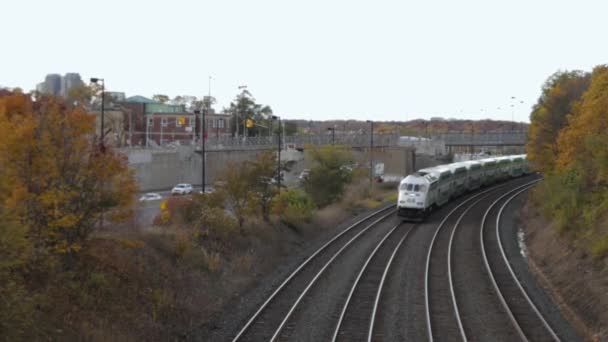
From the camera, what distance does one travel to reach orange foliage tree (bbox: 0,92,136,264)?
1605cm

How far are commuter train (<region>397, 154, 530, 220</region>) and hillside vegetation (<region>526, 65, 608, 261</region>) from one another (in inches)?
243

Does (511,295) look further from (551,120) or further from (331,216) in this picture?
(551,120)

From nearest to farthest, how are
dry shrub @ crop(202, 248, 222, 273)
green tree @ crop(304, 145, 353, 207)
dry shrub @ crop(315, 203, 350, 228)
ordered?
dry shrub @ crop(202, 248, 222, 273)
dry shrub @ crop(315, 203, 350, 228)
green tree @ crop(304, 145, 353, 207)

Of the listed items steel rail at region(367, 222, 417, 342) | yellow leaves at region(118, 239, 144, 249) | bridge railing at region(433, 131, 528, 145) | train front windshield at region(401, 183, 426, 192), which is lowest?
steel rail at region(367, 222, 417, 342)

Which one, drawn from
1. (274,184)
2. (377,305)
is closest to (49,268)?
(377,305)

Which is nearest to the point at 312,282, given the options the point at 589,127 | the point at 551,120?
the point at 589,127

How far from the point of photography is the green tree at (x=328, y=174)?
1905 inches

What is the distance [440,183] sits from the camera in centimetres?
4222

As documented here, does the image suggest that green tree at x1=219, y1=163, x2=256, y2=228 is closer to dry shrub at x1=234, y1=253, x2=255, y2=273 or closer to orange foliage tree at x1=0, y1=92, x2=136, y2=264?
dry shrub at x1=234, y1=253, x2=255, y2=273

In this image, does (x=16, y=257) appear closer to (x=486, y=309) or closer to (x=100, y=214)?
(x=100, y=214)

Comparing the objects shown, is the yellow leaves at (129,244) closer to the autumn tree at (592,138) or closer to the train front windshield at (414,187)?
the autumn tree at (592,138)

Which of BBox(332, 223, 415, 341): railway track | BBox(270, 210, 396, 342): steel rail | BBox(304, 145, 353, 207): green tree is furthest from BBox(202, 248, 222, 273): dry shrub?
BBox(304, 145, 353, 207): green tree

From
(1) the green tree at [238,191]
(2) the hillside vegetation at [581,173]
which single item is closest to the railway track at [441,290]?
(2) the hillside vegetation at [581,173]

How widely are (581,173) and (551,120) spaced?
15.5 meters
